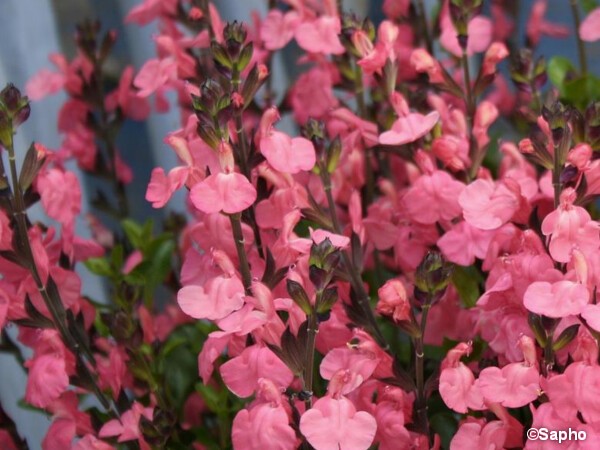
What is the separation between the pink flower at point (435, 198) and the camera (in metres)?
0.69

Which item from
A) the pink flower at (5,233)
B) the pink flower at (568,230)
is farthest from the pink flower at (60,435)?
the pink flower at (568,230)

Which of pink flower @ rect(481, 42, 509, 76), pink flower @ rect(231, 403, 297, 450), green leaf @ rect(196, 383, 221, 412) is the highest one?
pink flower @ rect(481, 42, 509, 76)

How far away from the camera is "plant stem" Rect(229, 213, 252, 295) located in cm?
60

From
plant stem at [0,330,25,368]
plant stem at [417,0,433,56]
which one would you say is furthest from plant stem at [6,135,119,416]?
plant stem at [417,0,433,56]

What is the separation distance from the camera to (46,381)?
2.16 feet

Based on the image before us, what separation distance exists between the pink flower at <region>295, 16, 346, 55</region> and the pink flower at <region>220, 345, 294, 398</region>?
296 mm

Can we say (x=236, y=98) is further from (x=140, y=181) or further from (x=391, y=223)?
(x=140, y=181)

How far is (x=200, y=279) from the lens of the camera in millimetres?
652

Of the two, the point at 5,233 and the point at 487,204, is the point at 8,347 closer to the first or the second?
the point at 5,233

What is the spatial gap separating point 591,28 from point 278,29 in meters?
0.27

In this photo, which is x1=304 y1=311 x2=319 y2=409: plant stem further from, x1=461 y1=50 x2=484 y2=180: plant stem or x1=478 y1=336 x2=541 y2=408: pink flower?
x1=461 y1=50 x2=484 y2=180: plant stem

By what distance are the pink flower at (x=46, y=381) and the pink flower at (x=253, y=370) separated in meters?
0.14

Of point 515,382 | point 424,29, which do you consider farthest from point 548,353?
point 424,29

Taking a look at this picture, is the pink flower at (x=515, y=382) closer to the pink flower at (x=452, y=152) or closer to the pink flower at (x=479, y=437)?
the pink flower at (x=479, y=437)
